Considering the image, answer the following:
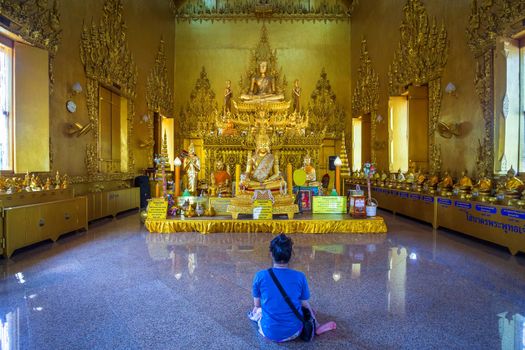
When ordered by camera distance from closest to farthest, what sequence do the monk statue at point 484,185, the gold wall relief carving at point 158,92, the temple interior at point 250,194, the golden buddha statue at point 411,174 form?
the temple interior at point 250,194
the monk statue at point 484,185
the golden buddha statue at point 411,174
the gold wall relief carving at point 158,92

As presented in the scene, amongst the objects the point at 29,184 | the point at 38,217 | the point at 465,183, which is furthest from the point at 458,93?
the point at 29,184

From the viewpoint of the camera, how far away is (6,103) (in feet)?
18.3

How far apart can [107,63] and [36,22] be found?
2.45 meters

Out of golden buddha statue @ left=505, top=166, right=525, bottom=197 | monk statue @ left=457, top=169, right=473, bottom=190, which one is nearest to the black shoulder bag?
golden buddha statue @ left=505, top=166, right=525, bottom=197

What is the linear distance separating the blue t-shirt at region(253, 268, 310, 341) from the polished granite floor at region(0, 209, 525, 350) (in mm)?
110

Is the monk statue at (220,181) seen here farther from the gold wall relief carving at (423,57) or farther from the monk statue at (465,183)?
the gold wall relief carving at (423,57)

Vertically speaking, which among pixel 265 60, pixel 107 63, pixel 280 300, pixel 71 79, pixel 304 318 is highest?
pixel 265 60

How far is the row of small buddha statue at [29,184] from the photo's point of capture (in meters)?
4.83

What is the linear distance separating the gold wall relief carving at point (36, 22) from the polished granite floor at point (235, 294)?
3.39 meters

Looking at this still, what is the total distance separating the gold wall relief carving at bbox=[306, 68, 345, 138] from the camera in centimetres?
1411

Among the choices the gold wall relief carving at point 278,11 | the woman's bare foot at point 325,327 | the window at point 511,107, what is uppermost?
the gold wall relief carving at point 278,11

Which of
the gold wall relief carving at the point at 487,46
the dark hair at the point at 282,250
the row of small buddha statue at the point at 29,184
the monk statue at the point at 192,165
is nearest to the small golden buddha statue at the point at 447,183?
the gold wall relief carving at the point at 487,46

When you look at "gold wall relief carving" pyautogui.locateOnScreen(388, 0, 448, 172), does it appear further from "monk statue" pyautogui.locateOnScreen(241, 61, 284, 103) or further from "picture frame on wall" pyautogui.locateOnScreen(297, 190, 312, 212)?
"monk statue" pyautogui.locateOnScreen(241, 61, 284, 103)

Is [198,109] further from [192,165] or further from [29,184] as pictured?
[29,184]
